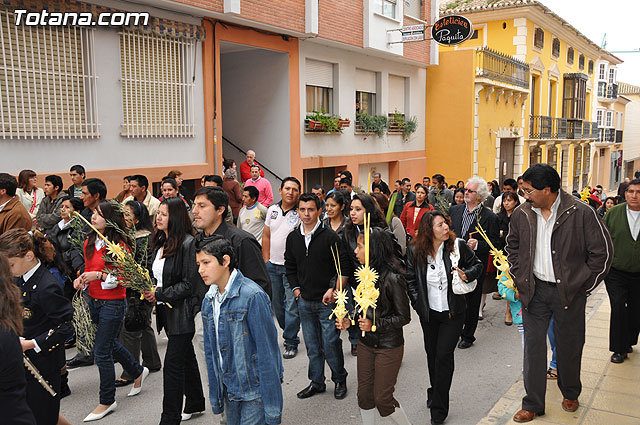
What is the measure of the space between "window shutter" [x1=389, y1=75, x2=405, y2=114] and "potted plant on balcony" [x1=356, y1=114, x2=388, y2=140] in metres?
1.46

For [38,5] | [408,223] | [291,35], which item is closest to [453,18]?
[291,35]

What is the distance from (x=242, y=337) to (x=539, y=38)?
93.3ft

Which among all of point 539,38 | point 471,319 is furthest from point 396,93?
point 471,319

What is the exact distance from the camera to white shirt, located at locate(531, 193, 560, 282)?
4738mm

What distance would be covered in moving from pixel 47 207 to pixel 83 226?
2322 millimetres

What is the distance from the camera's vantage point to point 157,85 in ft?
35.6

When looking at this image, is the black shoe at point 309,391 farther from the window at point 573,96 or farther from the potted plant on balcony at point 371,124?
the window at point 573,96

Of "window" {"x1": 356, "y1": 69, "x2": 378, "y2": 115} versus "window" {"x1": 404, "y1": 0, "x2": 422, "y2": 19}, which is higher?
"window" {"x1": 404, "y1": 0, "x2": 422, "y2": 19}

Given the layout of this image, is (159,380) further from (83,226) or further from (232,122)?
(232,122)

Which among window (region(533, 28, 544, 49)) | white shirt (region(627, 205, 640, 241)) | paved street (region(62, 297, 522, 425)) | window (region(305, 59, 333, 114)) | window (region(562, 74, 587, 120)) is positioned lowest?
paved street (region(62, 297, 522, 425))

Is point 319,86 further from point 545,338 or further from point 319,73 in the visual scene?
point 545,338

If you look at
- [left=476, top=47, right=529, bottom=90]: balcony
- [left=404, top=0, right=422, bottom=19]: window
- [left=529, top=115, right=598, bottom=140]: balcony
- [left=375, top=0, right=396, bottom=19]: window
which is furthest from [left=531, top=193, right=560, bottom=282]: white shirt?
[left=529, top=115, right=598, bottom=140]: balcony

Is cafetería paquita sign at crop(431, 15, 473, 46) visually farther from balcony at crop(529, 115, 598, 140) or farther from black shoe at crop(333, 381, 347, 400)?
balcony at crop(529, 115, 598, 140)

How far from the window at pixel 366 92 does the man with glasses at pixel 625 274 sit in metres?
11.8
